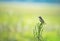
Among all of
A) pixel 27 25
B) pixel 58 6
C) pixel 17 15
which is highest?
pixel 58 6

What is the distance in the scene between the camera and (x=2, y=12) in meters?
1.70

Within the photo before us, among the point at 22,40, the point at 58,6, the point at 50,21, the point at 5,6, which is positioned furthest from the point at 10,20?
the point at 58,6

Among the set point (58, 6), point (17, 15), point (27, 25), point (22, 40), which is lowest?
point (22, 40)

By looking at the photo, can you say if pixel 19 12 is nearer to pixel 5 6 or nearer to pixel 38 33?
pixel 5 6

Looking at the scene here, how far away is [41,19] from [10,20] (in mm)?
389

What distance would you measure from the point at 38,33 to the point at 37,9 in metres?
0.30

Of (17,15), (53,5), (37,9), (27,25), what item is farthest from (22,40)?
(53,5)

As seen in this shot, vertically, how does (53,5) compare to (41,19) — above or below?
above

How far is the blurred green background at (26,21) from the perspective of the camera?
165 centimetres

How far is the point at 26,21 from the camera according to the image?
1.67 m

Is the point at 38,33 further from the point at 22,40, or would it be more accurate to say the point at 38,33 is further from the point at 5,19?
the point at 5,19

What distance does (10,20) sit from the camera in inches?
66.3

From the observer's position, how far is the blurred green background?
1647 mm

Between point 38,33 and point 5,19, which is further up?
point 5,19
